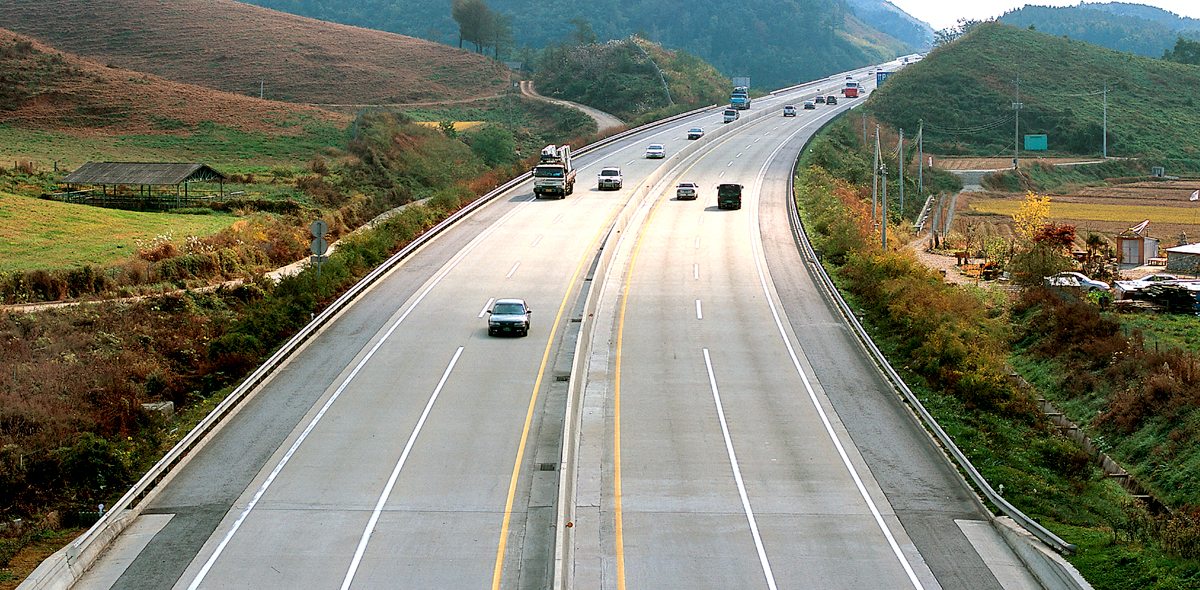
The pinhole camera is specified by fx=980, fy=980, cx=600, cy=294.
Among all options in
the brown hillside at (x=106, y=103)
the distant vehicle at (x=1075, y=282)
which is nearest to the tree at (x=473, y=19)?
the brown hillside at (x=106, y=103)

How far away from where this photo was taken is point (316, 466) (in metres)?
23.3

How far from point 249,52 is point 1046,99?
106240 mm

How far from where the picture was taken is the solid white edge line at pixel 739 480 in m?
18.8

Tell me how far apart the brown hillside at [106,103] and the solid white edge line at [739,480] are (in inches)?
2466

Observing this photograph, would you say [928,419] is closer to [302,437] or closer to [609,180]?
[302,437]

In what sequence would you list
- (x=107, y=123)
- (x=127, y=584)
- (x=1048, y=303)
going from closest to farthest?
(x=127, y=584) → (x=1048, y=303) → (x=107, y=123)

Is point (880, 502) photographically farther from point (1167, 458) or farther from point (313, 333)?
point (313, 333)

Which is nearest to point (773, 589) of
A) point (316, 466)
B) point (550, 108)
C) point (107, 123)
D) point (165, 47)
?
point (316, 466)

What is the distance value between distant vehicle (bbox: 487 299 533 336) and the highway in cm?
41

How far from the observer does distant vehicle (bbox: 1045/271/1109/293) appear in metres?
43.5

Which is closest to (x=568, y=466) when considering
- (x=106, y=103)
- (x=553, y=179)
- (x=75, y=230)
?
A: (x=75, y=230)

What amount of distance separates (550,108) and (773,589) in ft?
374

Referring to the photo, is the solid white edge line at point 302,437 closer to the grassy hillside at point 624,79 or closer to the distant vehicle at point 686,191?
the distant vehicle at point 686,191

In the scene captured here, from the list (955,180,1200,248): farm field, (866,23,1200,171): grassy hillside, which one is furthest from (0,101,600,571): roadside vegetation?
(866,23,1200,171): grassy hillside
